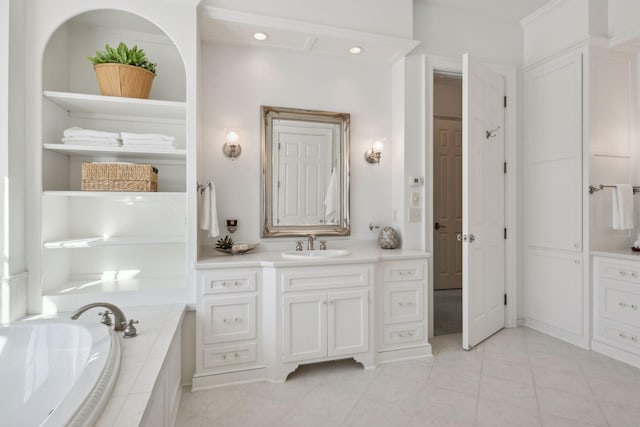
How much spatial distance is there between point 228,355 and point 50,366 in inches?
40.2

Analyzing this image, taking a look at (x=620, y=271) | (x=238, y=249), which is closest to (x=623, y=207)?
(x=620, y=271)

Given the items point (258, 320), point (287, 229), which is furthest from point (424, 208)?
point (258, 320)

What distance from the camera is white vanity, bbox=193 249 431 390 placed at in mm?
2328

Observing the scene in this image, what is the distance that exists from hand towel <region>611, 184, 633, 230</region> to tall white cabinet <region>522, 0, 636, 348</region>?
0.37ft

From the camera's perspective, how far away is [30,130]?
2.09 metres

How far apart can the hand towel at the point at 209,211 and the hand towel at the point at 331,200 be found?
3.09ft

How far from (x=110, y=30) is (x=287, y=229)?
197 cm

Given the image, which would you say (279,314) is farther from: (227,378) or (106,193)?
(106,193)

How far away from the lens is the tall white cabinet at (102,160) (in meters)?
2.13

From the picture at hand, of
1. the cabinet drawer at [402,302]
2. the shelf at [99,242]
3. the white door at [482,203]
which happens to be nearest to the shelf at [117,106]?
the shelf at [99,242]

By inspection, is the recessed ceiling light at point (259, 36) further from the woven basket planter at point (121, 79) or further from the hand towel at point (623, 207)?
the hand towel at point (623, 207)

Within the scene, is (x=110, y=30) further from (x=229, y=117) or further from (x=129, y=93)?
(x=229, y=117)

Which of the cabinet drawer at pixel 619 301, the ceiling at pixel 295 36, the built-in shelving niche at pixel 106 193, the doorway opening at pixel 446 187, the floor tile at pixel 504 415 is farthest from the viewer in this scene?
the doorway opening at pixel 446 187

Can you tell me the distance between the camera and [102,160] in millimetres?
2562
